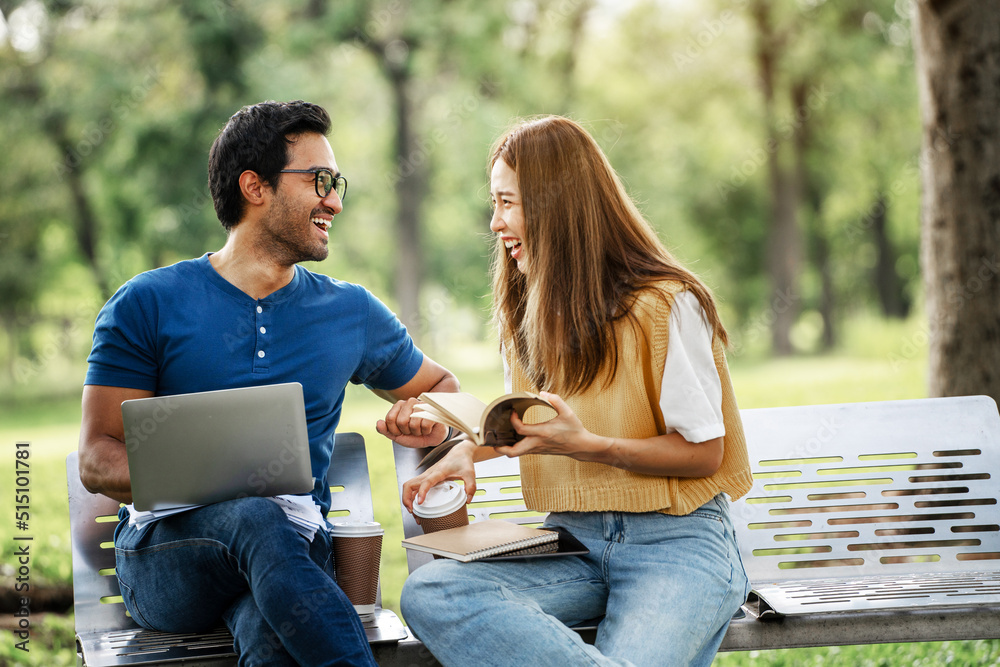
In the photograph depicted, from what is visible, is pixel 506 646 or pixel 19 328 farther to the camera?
pixel 19 328

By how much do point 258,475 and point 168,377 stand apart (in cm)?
54

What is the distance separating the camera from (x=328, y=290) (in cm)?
301

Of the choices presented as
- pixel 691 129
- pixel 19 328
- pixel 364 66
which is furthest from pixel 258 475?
pixel 19 328

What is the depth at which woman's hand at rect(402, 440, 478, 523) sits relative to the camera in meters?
2.64

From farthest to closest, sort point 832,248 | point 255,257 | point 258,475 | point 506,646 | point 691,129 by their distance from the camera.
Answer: point 832,248 < point 691,129 < point 255,257 < point 258,475 < point 506,646

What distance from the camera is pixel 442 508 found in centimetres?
273

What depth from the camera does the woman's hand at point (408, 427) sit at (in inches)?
114

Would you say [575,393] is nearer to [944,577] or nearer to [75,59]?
[944,577]

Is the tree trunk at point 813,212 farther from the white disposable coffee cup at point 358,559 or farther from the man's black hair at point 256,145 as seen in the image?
the white disposable coffee cup at point 358,559

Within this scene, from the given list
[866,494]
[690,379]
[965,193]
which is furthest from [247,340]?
[965,193]

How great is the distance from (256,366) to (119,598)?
803 mm

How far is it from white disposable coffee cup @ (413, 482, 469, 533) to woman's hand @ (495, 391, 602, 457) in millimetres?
552

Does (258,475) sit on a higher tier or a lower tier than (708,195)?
lower

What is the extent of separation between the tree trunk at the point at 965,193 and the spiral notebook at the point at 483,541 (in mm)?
2760
